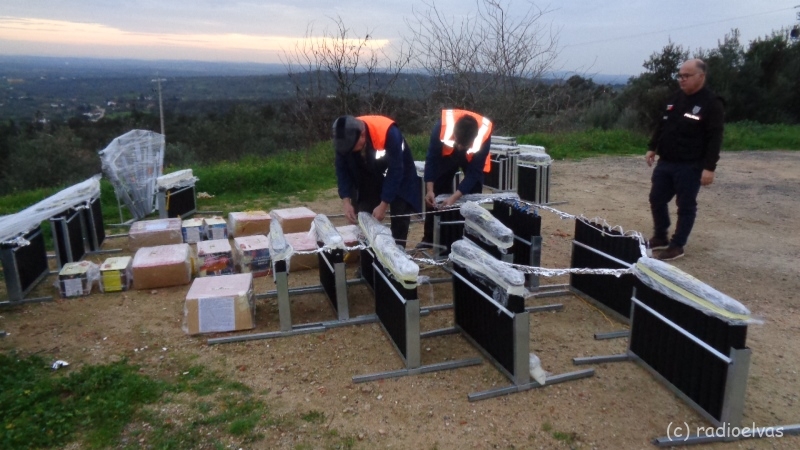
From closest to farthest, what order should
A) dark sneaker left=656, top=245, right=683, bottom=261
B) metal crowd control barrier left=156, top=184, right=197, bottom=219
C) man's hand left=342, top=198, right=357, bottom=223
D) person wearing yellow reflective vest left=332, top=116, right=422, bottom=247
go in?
person wearing yellow reflective vest left=332, top=116, right=422, bottom=247 < man's hand left=342, top=198, right=357, bottom=223 < dark sneaker left=656, top=245, right=683, bottom=261 < metal crowd control barrier left=156, top=184, right=197, bottom=219

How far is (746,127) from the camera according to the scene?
1582 cm

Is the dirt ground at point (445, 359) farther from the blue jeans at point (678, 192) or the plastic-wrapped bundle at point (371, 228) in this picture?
the plastic-wrapped bundle at point (371, 228)

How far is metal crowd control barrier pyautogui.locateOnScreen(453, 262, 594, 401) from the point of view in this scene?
3.10 meters

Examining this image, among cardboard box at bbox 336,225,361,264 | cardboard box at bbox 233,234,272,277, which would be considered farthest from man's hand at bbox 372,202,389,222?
cardboard box at bbox 233,234,272,277

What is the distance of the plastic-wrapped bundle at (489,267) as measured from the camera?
3.05 m

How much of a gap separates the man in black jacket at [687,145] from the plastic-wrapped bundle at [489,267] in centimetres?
265

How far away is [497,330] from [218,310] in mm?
1980

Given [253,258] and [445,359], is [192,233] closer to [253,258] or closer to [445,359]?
[253,258]

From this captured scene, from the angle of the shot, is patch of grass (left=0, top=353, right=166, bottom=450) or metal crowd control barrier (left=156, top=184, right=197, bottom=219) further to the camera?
metal crowd control barrier (left=156, top=184, right=197, bottom=219)

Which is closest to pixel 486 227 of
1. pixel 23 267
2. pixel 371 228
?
pixel 371 228

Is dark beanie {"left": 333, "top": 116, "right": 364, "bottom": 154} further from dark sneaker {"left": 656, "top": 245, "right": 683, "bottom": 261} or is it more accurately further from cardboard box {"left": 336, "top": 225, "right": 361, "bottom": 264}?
dark sneaker {"left": 656, "top": 245, "right": 683, "bottom": 261}

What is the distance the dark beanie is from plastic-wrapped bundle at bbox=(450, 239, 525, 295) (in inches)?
43.5

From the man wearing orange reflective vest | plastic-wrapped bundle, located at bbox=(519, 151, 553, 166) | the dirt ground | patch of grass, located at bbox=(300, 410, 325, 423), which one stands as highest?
the man wearing orange reflective vest

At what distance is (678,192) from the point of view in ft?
17.1
